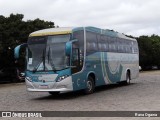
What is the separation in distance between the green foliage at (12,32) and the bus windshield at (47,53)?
16.6m

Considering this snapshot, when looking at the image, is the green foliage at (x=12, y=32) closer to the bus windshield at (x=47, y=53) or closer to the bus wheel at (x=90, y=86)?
the bus wheel at (x=90, y=86)

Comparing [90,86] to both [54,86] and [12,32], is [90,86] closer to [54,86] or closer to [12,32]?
[54,86]

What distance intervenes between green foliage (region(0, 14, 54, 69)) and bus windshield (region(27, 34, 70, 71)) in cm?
1663

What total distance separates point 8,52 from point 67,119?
26.7 m

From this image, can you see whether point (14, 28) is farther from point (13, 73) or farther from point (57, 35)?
point (57, 35)

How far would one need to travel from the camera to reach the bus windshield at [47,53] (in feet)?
58.5

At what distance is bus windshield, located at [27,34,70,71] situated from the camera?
58.5ft

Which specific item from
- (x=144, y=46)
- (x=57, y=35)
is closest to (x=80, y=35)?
(x=57, y=35)

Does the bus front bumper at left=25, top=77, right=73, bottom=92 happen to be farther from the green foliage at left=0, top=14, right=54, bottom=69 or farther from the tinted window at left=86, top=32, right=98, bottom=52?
the green foliage at left=0, top=14, right=54, bottom=69

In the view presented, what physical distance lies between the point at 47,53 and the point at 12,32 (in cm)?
2059

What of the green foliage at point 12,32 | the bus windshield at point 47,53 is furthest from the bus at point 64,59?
the green foliage at point 12,32

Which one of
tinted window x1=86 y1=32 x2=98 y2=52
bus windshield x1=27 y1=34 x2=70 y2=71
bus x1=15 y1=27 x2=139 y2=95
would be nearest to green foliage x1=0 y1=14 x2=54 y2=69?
tinted window x1=86 y1=32 x2=98 y2=52

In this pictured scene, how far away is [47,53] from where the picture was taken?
712 inches

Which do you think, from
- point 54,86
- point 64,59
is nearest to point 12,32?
point 64,59
